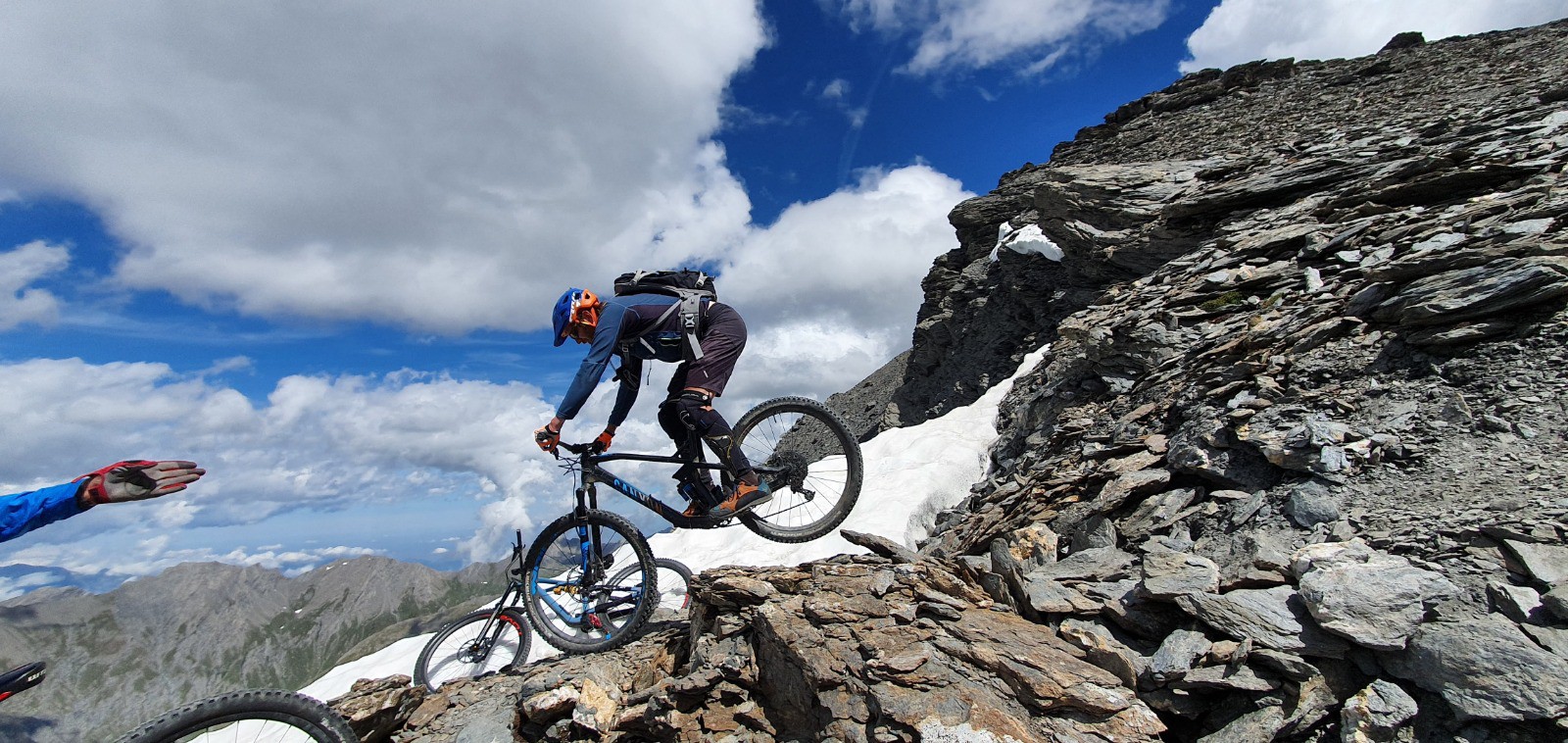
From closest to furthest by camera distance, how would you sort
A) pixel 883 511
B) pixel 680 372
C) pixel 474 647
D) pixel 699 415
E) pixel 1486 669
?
pixel 1486 669
pixel 699 415
pixel 680 372
pixel 474 647
pixel 883 511

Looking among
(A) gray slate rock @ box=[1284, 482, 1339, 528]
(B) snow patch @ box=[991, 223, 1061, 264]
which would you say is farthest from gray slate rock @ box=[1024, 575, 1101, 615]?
(B) snow patch @ box=[991, 223, 1061, 264]

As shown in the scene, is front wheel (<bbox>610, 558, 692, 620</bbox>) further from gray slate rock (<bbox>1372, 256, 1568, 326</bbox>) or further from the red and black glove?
gray slate rock (<bbox>1372, 256, 1568, 326</bbox>)

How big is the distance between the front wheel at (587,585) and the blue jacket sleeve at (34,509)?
3.41m

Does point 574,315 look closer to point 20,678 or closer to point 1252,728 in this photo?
point 20,678

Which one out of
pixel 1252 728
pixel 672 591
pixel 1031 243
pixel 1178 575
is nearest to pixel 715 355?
pixel 1178 575

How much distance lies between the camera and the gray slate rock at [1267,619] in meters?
3.59

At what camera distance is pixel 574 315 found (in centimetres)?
643

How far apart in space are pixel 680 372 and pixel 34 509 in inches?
179

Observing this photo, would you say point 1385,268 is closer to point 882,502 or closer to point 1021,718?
point 1021,718

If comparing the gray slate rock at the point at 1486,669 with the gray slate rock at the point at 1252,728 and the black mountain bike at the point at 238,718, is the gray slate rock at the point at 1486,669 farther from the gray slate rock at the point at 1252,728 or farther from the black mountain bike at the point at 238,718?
the black mountain bike at the point at 238,718

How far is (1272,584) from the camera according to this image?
4.14 meters

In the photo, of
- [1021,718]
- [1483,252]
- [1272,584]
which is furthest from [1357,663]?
[1483,252]

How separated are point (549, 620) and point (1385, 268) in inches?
367

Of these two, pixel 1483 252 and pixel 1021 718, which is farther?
pixel 1483 252
